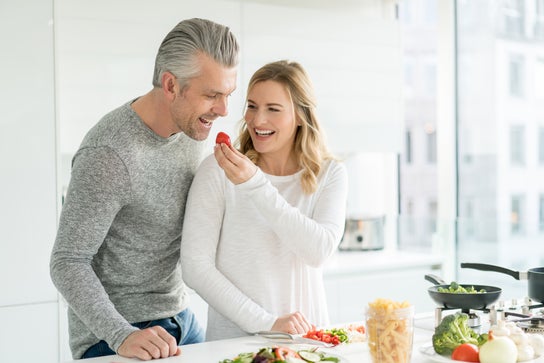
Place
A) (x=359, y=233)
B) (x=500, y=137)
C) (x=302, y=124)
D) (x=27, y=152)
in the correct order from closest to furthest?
(x=302, y=124) → (x=27, y=152) → (x=500, y=137) → (x=359, y=233)

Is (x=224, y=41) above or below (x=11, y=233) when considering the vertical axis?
above

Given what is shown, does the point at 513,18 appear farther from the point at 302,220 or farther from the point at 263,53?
the point at 302,220

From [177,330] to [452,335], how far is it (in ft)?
2.70

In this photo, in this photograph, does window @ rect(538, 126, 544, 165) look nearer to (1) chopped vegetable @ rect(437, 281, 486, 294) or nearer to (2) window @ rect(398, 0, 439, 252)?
(2) window @ rect(398, 0, 439, 252)

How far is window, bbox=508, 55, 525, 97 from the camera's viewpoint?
151 inches

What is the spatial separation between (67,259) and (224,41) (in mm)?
694

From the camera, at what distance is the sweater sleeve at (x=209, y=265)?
1.92 m

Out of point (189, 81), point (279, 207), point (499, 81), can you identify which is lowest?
point (279, 207)

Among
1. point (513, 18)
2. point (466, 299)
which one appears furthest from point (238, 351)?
point (513, 18)

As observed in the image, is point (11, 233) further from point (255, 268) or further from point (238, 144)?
point (255, 268)

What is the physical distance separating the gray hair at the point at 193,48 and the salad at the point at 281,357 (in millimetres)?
772

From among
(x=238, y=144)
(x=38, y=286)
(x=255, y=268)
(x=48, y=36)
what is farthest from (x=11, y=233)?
(x=255, y=268)

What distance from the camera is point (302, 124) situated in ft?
7.32

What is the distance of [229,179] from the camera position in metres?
1.92
